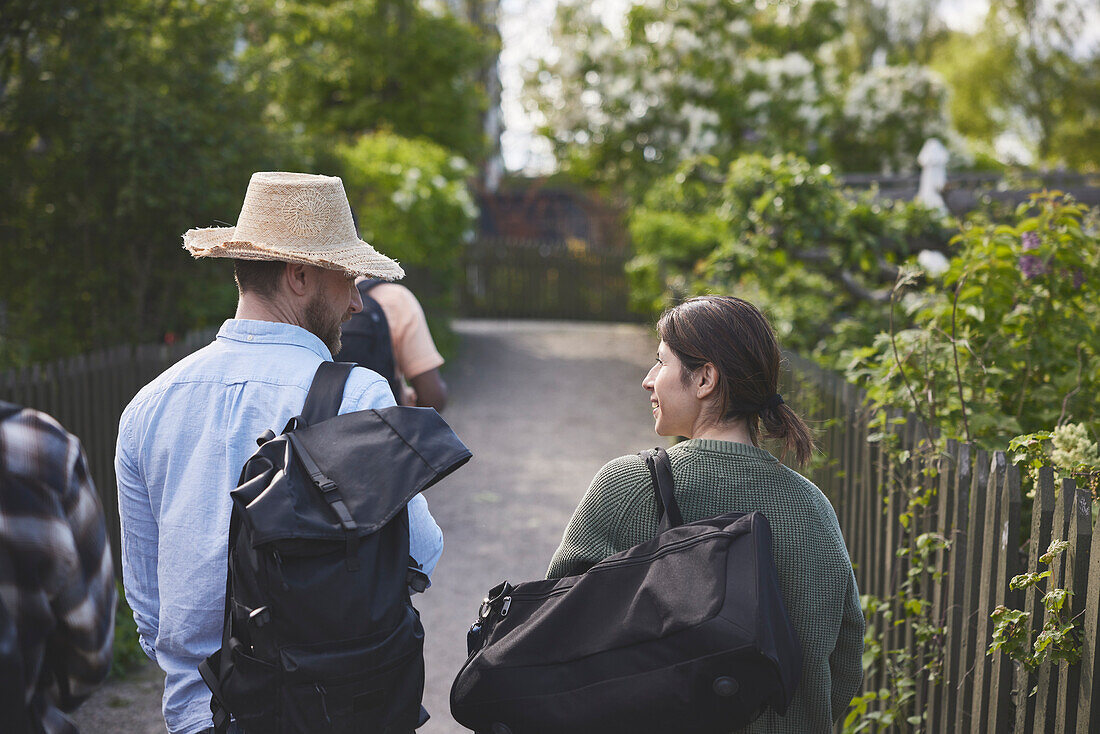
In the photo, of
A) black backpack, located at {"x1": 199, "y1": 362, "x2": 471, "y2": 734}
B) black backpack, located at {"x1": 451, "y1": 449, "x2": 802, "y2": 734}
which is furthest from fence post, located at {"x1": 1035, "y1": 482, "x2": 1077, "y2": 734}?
black backpack, located at {"x1": 199, "y1": 362, "x2": 471, "y2": 734}

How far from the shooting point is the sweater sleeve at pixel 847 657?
207 cm

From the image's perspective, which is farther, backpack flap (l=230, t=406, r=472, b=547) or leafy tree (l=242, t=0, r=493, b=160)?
leafy tree (l=242, t=0, r=493, b=160)

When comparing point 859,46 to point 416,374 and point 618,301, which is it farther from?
point 416,374

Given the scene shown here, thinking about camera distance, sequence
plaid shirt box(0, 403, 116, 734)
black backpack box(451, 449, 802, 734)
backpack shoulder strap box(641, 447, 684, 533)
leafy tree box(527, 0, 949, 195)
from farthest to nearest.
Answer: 1. leafy tree box(527, 0, 949, 195)
2. backpack shoulder strap box(641, 447, 684, 533)
3. black backpack box(451, 449, 802, 734)
4. plaid shirt box(0, 403, 116, 734)

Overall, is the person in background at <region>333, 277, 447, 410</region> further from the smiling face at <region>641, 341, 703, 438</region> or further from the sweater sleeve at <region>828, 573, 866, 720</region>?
the sweater sleeve at <region>828, 573, 866, 720</region>

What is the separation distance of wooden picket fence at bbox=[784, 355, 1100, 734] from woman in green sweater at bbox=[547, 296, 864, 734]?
24.3 inches

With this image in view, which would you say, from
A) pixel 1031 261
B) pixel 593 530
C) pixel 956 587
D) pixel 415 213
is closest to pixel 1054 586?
pixel 956 587

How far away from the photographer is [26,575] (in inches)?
59.6

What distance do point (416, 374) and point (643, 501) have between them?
2.25 m

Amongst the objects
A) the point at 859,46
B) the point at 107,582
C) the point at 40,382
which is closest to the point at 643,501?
the point at 107,582

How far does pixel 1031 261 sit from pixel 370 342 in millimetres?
2725

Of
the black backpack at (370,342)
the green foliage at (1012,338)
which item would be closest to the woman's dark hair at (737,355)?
the green foliage at (1012,338)

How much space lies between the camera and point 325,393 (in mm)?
2049

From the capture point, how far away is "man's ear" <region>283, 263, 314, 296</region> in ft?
7.45
